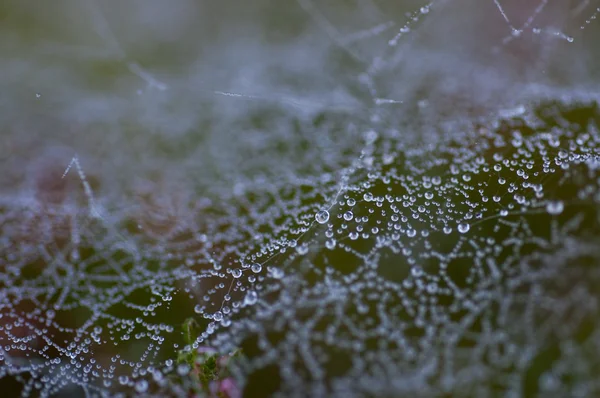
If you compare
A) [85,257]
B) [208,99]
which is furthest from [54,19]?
[85,257]

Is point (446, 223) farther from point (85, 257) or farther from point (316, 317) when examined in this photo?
point (85, 257)

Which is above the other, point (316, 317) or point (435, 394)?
point (316, 317)

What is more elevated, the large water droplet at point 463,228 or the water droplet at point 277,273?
the large water droplet at point 463,228

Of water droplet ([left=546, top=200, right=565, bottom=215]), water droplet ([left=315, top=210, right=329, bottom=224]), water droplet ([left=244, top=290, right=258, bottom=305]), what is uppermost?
water droplet ([left=315, top=210, right=329, bottom=224])

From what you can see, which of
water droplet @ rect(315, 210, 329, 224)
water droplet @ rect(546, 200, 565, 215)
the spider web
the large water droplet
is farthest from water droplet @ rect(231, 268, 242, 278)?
water droplet @ rect(546, 200, 565, 215)

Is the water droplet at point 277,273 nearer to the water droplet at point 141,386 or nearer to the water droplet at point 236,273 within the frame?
the water droplet at point 236,273

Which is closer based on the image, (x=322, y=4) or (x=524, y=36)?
(x=524, y=36)

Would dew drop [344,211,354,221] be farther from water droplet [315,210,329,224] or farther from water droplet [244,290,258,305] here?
water droplet [244,290,258,305]

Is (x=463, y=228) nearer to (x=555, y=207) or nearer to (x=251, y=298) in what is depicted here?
(x=555, y=207)

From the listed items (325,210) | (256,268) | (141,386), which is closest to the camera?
(141,386)

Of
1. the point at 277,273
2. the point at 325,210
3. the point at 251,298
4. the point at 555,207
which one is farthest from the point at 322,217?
the point at 555,207

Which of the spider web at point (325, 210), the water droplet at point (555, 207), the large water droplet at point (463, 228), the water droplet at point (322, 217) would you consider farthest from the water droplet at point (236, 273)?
the water droplet at point (555, 207)
